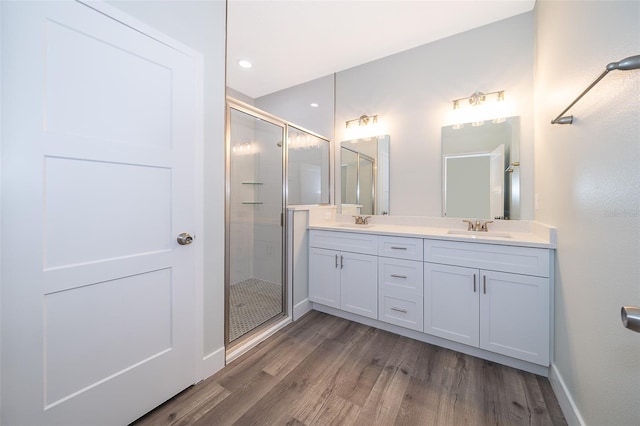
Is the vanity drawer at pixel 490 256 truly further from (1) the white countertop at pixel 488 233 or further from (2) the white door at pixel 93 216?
(2) the white door at pixel 93 216

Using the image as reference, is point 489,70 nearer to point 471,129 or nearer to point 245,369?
point 471,129

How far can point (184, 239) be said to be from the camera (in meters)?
1.42

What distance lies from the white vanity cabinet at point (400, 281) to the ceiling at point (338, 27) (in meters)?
1.90

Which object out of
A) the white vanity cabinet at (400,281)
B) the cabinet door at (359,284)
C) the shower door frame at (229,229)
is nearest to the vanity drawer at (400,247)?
the white vanity cabinet at (400,281)

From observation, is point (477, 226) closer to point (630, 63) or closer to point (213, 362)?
point (630, 63)

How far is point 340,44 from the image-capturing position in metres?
2.46

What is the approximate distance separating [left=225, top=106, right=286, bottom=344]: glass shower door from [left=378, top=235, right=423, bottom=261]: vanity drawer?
99 centimetres

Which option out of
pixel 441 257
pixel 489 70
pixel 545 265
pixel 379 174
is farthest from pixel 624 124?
pixel 379 174

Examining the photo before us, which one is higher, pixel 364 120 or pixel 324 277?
pixel 364 120

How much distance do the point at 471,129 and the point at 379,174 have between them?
37.0 inches

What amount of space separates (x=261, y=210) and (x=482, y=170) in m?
2.18

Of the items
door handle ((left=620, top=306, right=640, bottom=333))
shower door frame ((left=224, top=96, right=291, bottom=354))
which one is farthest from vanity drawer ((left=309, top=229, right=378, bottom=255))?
door handle ((left=620, top=306, right=640, bottom=333))

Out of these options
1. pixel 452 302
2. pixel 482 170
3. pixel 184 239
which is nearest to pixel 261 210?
pixel 184 239

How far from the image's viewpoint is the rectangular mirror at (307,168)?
2547 mm
